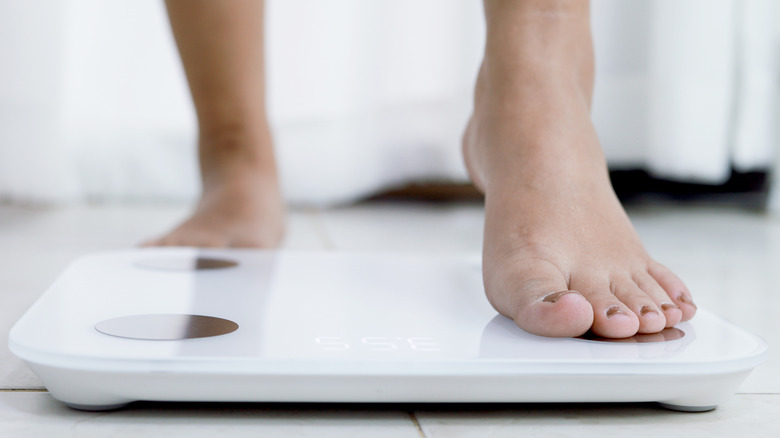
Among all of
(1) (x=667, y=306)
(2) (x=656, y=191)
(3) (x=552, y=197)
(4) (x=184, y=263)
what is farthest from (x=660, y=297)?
(2) (x=656, y=191)

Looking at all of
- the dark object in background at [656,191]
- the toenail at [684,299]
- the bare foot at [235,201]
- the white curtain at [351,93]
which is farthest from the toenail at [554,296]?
the dark object in background at [656,191]

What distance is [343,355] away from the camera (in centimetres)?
45

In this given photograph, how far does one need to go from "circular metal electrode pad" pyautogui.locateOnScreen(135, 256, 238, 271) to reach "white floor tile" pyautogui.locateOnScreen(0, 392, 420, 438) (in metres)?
0.28

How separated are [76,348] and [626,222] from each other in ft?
1.42

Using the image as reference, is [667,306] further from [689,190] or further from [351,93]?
[689,190]

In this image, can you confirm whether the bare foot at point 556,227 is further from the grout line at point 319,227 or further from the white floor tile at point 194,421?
the grout line at point 319,227

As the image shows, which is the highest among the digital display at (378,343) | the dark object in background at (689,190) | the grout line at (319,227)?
the digital display at (378,343)

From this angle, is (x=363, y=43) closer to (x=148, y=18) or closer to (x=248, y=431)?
(x=148, y=18)

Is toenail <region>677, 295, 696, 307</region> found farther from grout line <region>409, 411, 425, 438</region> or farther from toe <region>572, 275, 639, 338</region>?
grout line <region>409, 411, 425, 438</region>

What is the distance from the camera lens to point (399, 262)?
2.72 ft

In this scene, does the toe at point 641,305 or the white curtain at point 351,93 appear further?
the white curtain at point 351,93

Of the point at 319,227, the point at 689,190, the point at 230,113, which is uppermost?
the point at 230,113

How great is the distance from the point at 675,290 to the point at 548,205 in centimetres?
12

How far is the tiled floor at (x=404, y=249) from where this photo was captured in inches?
17.7
